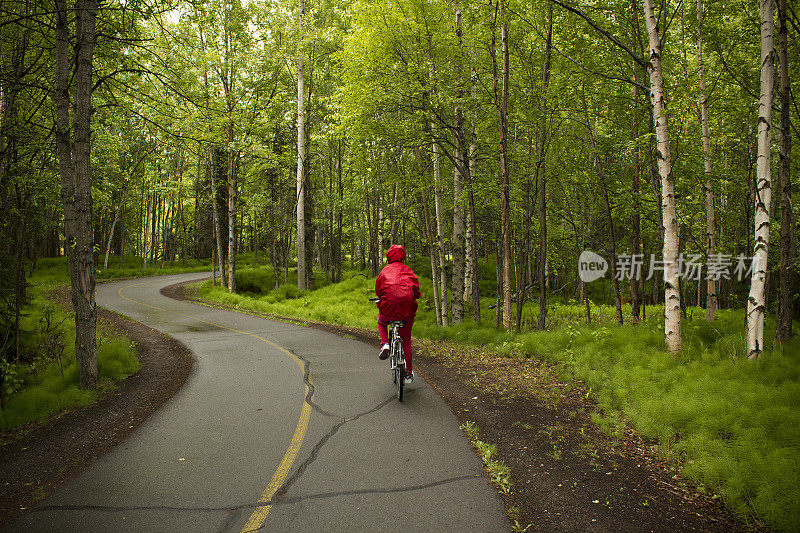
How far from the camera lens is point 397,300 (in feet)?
21.9

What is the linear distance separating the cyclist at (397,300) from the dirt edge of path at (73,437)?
12.6ft

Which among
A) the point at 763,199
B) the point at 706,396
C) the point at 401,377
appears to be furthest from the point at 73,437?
the point at 763,199

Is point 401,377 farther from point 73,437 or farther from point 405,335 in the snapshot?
point 73,437

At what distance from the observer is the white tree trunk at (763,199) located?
21.0ft

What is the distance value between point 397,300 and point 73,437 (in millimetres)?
4756

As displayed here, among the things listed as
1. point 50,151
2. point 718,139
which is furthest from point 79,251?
point 718,139

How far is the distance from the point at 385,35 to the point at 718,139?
12.3m

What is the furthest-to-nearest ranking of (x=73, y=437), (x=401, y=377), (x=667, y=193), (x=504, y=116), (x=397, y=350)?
(x=504, y=116) < (x=667, y=193) < (x=397, y=350) < (x=401, y=377) < (x=73, y=437)

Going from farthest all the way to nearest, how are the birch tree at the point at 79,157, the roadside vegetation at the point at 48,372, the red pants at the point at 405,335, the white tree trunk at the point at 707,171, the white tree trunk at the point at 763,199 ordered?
the white tree trunk at the point at 707,171 → the birch tree at the point at 79,157 → the red pants at the point at 405,335 → the white tree trunk at the point at 763,199 → the roadside vegetation at the point at 48,372

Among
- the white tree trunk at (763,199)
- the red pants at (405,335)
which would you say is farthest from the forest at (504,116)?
the red pants at (405,335)

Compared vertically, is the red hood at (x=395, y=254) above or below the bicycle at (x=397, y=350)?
above

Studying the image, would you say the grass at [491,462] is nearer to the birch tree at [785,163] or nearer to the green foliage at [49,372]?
the green foliage at [49,372]

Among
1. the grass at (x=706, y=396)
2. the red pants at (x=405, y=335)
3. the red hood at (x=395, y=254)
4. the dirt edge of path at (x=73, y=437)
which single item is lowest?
the dirt edge of path at (x=73, y=437)

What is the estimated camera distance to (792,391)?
4926mm
